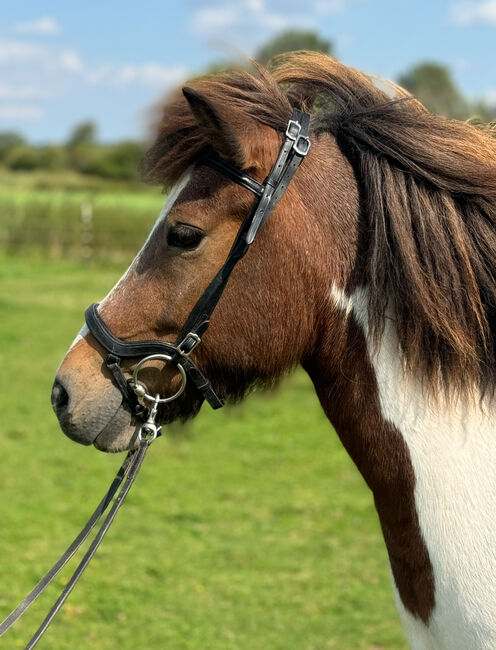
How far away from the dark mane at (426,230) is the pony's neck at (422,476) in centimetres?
7

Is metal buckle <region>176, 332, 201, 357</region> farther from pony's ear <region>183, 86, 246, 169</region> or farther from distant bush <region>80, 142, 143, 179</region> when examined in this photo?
distant bush <region>80, 142, 143, 179</region>

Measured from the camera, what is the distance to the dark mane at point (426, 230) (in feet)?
6.33

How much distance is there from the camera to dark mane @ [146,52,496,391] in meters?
1.93

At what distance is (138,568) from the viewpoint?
4.94 metres

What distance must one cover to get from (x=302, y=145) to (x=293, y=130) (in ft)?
0.15

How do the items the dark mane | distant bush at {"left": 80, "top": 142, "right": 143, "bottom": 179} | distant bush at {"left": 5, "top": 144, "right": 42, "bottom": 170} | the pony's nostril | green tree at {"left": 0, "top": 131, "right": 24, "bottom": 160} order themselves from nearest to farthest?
the dark mane → the pony's nostril → distant bush at {"left": 80, "top": 142, "right": 143, "bottom": 179} → distant bush at {"left": 5, "top": 144, "right": 42, "bottom": 170} → green tree at {"left": 0, "top": 131, "right": 24, "bottom": 160}

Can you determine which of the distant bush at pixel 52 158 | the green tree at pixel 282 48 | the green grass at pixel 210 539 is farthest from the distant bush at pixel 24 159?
the green grass at pixel 210 539

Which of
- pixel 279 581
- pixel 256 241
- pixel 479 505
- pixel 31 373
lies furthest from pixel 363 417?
pixel 31 373

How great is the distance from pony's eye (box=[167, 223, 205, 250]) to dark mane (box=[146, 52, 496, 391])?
0.67 feet

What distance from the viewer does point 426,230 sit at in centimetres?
194

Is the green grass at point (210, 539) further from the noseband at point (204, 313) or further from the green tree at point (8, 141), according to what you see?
the green tree at point (8, 141)

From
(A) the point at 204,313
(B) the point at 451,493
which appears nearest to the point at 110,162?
(A) the point at 204,313

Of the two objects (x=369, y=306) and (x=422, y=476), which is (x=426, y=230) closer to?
(x=369, y=306)

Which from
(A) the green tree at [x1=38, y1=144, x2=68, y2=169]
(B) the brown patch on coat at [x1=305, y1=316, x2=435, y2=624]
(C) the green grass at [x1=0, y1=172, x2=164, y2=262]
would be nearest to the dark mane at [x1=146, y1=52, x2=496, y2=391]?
(B) the brown patch on coat at [x1=305, y1=316, x2=435, y2=624]
